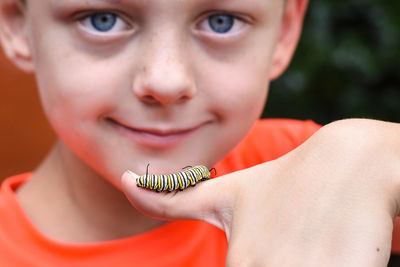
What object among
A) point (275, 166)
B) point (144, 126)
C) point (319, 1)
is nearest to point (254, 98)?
point (144, 126)

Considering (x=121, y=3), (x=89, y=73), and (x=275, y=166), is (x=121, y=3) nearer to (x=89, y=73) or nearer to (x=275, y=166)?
(x=89, y=73)

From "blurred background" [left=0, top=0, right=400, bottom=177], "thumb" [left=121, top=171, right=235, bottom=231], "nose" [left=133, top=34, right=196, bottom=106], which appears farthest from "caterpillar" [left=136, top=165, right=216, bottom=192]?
"blurred background" [left=0, top=0, right=400, bottom=177]

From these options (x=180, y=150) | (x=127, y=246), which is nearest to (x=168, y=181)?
(x=180, y=150)

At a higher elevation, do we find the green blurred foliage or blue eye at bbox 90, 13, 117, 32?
blue eye at bbox 90, 13, 117, 32

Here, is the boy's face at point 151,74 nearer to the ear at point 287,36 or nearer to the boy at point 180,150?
the boy at point 180,150

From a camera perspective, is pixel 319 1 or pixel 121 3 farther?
pixel 319 1

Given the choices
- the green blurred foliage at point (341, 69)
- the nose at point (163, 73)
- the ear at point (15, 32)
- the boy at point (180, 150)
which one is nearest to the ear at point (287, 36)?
the boy at point (180, 150)

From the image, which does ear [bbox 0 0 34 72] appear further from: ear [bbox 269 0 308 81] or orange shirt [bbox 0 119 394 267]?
ear [bbox 269 0 308 81]
